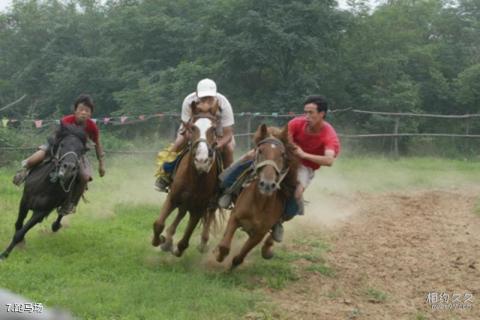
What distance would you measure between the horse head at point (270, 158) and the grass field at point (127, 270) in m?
1.21

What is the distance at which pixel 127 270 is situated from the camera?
6770 millimetres

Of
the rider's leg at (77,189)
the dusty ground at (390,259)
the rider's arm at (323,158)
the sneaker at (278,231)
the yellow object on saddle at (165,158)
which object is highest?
the rider's arm at (323,158)

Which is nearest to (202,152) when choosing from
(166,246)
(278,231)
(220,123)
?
(220,123)

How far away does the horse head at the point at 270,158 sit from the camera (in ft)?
19.2

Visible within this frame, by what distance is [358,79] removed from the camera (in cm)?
2547

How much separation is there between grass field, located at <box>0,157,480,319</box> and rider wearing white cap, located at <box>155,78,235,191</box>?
1242 mm

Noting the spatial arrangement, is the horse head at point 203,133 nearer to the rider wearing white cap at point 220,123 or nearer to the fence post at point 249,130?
the rider wearing white cap at point 220,123

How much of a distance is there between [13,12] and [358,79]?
2440cm

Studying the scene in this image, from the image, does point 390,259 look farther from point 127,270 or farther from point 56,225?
point 56,225

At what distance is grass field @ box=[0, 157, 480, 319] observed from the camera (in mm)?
5656

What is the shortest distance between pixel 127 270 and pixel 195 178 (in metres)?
1.32

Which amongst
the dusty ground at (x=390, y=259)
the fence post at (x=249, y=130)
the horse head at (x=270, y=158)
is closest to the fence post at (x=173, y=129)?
the fence post at (x=249, y=130)

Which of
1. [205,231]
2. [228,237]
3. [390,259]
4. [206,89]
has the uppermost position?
[206,89]

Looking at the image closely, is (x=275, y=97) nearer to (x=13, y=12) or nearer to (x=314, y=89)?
(x=314, y=89)
